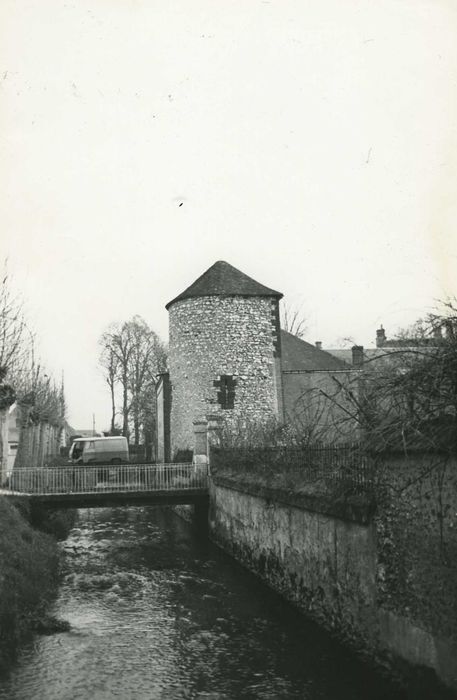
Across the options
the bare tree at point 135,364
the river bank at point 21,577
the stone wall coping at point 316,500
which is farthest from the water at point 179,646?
the bare tree at point 135,364

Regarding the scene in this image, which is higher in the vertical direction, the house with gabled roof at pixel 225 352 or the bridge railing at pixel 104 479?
the house with gabled roof at pixel 225 352

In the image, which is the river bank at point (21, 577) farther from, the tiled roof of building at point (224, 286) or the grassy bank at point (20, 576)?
the tiled roof of building at point (224, 286)

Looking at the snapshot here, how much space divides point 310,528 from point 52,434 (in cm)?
3950

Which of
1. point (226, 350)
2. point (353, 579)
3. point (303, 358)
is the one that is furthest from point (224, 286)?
point (353, 579)

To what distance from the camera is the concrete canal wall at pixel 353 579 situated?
7031 mm

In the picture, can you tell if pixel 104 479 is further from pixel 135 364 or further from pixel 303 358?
pixel 135 364

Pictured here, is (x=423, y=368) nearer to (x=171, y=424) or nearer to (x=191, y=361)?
(x=191, y=361)

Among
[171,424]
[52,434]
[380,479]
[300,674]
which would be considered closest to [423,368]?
[380,479]

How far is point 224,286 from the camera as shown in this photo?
97.9ft

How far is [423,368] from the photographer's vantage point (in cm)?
655

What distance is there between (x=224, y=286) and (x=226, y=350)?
113 inches

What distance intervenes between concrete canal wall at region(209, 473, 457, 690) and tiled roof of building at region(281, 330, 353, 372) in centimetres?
1802

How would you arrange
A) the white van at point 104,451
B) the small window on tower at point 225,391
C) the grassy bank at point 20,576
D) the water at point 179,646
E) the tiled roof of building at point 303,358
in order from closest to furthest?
the water at point 179,646 → the grassy bank at point 20,576 → the small window on tower at point 225,391 → the white van at point 104,451 → the tiled roof of building at point 303,358

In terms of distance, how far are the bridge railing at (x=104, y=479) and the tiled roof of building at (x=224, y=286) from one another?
31.1ft
